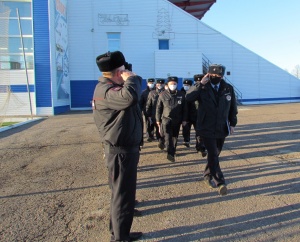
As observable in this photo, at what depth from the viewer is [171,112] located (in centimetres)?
721

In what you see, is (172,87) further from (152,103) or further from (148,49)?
(148,49)

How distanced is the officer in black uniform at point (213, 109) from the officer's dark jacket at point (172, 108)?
224cm

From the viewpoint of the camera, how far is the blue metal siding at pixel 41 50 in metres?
21.4

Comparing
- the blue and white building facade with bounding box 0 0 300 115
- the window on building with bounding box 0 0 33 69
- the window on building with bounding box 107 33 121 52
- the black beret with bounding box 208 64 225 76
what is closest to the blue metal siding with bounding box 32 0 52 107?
the window on building with bounding box 0 0 33 69

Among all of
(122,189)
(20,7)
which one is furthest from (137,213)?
(20,7)

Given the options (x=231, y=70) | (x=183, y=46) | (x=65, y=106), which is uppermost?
(x=183, y=46)

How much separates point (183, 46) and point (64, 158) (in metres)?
23.2

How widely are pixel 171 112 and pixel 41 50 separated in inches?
681

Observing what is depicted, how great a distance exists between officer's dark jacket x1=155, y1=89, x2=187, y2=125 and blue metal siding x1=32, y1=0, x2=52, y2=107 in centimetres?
1643

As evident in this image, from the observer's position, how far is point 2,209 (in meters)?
4.45

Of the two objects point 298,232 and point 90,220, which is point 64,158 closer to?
point 90,220

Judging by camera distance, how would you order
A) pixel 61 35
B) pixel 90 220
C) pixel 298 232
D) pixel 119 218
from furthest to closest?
1. pixel 61 35
2. pixel 90 220
3. pixel 298 232
4. pixel 119 218

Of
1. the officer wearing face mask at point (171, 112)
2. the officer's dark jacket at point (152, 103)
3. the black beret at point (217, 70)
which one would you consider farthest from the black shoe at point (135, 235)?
the officer's dark jacket at point (152, 103)

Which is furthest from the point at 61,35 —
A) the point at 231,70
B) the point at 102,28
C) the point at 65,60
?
the point at 231,70
